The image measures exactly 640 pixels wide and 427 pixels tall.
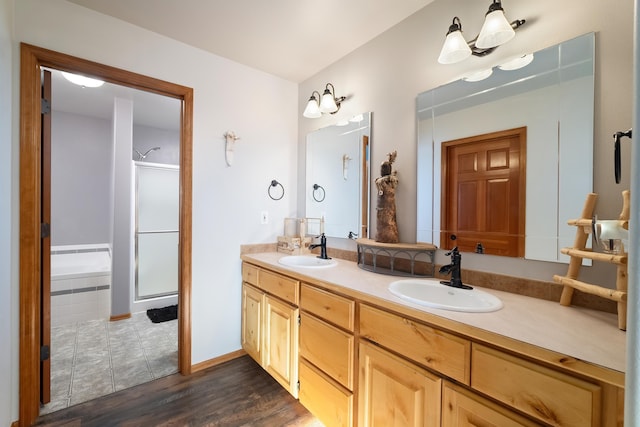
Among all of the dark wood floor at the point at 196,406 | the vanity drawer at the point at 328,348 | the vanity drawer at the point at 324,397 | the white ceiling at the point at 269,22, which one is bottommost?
the dark wood floor at the point at 196,406

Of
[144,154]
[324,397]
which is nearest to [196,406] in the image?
[324,397]

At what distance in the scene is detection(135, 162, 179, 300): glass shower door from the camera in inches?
131

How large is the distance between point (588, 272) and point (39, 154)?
2840 millimetres

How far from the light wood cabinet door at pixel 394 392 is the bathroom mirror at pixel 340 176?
0.96 meters

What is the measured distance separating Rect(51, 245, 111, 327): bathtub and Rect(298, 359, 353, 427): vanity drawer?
2.73m

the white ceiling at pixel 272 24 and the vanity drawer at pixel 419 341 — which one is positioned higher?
the white ceiling at pixel 272 24

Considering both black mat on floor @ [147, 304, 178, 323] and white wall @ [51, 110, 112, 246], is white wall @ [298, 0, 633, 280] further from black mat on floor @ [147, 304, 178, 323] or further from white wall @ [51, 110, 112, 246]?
white wall @ [51, 110, 112, 246]

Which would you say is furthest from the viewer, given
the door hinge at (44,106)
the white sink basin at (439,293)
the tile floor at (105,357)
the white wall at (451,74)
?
the tile floor at (105,357)

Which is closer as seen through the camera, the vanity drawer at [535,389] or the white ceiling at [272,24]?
the vanity drawer at [535,389]

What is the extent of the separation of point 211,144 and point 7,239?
50.7 inches

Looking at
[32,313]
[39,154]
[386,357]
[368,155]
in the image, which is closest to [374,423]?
[386,357]

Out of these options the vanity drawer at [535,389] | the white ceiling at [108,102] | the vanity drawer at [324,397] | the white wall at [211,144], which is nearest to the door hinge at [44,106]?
the white wall at [211,144]

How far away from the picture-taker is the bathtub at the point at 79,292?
2857 millimetres

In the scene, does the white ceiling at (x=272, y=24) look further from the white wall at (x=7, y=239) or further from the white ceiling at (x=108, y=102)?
the white ceiling at (x=108, y=102)
